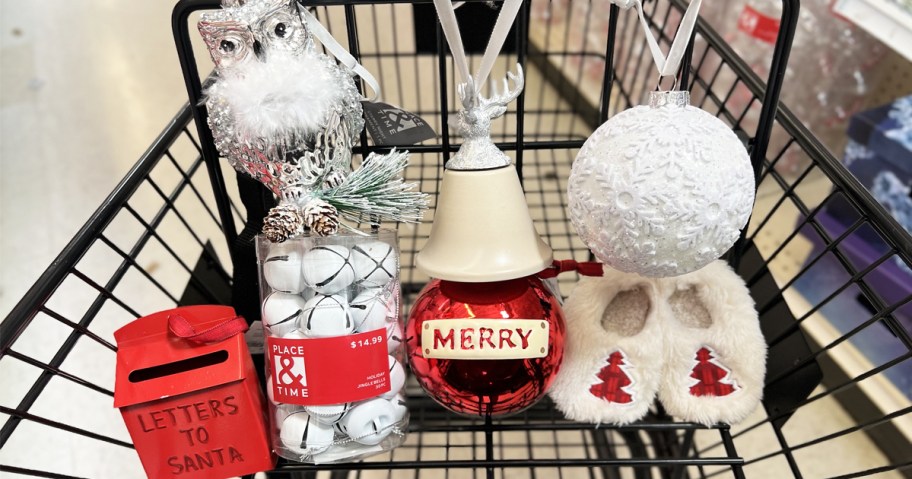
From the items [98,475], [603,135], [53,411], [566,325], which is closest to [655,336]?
[566,325]

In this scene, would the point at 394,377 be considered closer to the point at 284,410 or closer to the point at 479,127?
the point at 284,410

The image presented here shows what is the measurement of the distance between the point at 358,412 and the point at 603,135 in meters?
0.28

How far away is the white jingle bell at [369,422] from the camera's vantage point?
474mm

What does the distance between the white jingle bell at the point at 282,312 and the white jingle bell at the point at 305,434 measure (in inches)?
2.8

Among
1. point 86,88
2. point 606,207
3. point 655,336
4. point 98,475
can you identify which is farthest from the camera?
point 86,88

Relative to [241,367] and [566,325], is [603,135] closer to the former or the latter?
[566,325]

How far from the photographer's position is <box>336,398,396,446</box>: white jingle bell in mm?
474

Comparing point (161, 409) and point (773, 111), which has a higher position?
point (773, 111)

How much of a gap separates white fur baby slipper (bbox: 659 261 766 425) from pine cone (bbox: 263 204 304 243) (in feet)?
1.02

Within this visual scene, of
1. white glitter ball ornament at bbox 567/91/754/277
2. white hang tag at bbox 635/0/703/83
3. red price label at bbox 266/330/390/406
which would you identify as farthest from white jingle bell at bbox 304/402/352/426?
white hang tag at bbox 635/0/703/83

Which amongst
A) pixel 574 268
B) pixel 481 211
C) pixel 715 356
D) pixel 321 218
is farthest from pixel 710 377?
pixel 321 218

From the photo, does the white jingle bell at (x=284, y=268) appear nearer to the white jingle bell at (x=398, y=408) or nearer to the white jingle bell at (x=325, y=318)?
the white jingle bell at (x=325, y=318)

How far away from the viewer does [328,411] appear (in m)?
0.47

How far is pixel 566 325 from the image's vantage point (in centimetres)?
55
